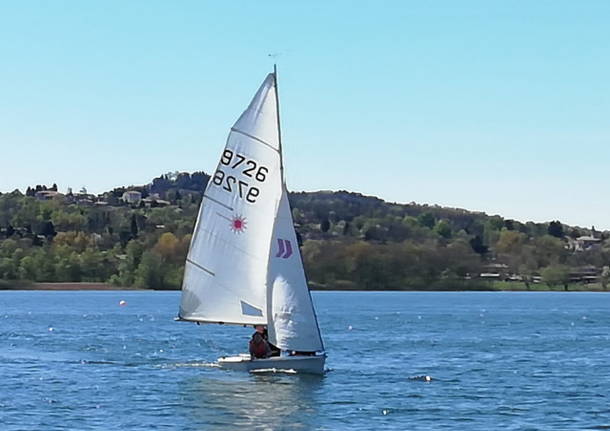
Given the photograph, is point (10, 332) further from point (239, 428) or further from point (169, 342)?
point (239, 428)

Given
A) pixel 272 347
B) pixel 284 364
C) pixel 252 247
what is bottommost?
pixel 284 364

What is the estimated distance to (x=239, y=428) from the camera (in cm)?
4594

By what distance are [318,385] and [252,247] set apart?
637cm

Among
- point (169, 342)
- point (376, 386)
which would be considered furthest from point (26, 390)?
point (169, 342)

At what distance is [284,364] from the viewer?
185 ft

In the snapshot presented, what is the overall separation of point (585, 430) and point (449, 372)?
1882 cm

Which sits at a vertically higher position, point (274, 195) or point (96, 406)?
point (274, 195)

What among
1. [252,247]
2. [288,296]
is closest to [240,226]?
[252,247]

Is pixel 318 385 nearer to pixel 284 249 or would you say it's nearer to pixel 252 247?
pixel 284 249

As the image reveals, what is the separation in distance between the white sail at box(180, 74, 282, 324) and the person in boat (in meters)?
0.49

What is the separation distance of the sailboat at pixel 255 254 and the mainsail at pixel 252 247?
4 centimetres

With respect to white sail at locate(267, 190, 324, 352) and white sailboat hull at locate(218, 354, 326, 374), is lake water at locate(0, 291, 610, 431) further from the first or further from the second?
white sail at locate(267, 190, 324, 352)

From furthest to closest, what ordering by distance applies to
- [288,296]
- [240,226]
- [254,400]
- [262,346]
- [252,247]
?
1. [252,247]
2. [240,226]
3. [262,346]
4. [288,296]
5. [254,400]

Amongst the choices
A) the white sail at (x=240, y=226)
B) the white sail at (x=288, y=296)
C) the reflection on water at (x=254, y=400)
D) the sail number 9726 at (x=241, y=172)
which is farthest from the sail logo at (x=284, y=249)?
the reflection on water at (x=254, y=400)
